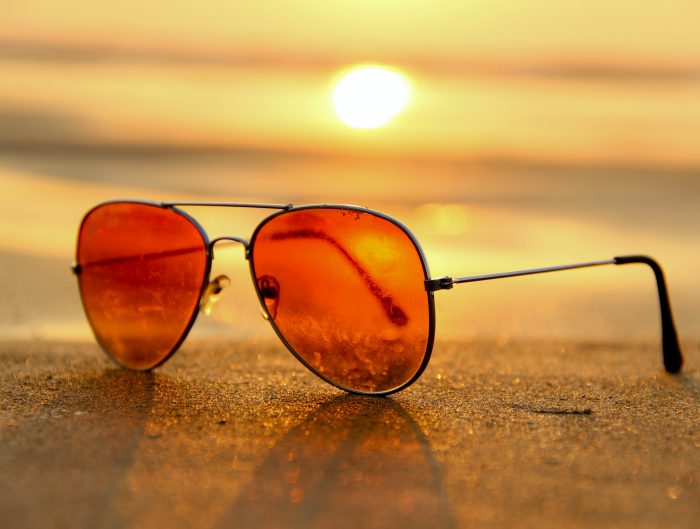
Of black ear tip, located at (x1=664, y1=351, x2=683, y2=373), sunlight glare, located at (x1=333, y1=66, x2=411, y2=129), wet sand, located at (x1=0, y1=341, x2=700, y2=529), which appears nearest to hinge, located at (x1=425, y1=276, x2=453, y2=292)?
wet sand, located at (x1=0, y1=341, x2=700, y2=529)

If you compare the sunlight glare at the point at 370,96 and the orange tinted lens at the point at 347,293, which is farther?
the sunlight glare at the point at 370,96

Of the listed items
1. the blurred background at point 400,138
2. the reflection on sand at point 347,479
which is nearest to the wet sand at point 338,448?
the reflection on sand at point 347,479

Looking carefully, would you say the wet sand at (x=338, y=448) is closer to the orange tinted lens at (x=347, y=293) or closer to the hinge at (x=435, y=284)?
the orange tinted lens at (x=347, y=293)

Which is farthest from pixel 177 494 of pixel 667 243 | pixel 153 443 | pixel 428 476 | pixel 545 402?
pixel 667 243

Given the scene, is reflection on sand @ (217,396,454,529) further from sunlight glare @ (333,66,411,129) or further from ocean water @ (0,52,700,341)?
sunlight glare @ (333,66,411,129)

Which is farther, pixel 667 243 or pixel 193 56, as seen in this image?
pixel 193 56

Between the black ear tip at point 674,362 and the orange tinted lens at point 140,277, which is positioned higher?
the orange tinted lens at point 140,277

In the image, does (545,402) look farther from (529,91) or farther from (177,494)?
(529,91)
